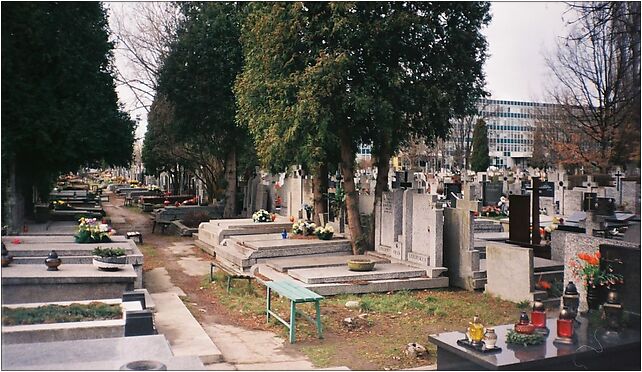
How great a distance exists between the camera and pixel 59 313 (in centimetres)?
639

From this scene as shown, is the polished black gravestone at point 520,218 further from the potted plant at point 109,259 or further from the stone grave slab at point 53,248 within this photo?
the potted plant at point 109,259

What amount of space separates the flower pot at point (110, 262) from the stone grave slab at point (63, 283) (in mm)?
116

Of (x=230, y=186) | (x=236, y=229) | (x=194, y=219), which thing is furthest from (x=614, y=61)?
(x=230, y=186)

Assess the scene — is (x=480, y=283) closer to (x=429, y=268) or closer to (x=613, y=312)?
(x=429, y=268)

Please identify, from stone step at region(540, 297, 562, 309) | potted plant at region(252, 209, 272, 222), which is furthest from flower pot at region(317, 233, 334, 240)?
stone step at region(540, 297, 562, 309)

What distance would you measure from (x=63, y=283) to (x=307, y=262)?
526cm

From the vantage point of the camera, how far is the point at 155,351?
5266 mm

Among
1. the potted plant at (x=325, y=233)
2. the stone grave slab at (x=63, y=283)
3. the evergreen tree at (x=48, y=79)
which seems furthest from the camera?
the potted plant at (x=325, y=233)

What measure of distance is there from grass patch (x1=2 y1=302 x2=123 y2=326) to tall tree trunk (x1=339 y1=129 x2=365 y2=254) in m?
7.57

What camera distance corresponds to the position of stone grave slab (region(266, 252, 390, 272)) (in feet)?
39.0

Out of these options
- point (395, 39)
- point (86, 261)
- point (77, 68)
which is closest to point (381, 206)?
point (395, 39)

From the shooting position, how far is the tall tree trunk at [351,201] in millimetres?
13750

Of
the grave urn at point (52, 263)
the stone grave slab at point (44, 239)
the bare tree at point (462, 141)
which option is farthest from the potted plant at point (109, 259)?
the bare tree at point (462, 141)

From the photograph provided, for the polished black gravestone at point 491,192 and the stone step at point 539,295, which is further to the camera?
the polished black gravestone at point 491,192
